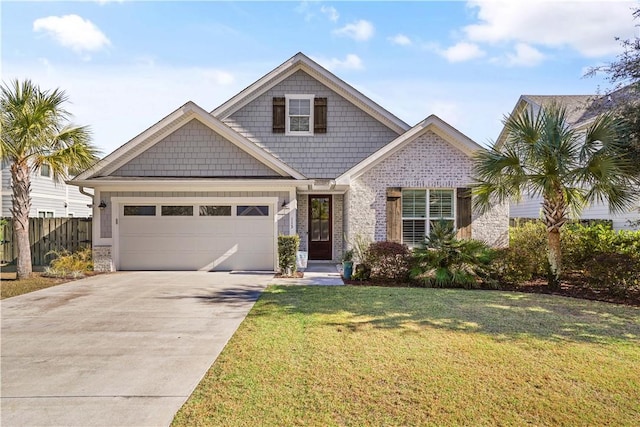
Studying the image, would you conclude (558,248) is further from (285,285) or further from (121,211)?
(121,211)

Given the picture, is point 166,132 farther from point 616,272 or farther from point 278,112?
point 616,272

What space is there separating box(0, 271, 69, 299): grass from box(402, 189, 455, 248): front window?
408 inches

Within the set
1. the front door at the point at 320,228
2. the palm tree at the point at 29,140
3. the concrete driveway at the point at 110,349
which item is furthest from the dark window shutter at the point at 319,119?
the palm tree at the point at 29,140

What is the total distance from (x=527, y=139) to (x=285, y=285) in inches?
286

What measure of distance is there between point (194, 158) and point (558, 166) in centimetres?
1078

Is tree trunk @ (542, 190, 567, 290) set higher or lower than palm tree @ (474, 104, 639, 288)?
lower

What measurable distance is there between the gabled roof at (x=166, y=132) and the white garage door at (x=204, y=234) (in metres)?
1.39

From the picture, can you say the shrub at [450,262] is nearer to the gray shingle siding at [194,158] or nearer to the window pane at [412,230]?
the window pane at [412,230]

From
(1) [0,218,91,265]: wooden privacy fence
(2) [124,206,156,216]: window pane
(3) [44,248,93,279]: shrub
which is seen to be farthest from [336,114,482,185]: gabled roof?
(1) [0,218,91,265]: wooden privacy fence

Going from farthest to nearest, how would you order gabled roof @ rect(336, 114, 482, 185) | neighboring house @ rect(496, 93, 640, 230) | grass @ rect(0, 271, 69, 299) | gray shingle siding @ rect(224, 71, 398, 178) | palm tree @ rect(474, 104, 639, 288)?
neighboring house @ rect(496, 93, 640, 230) → gray shingle siding @ rect(224, 71, 398, 178) → gabled roof @ rect(336, 114, 482, 185) → grass @ rect(0, 271, 69, 299) → palm tree @ rect(474, 104, 639, 288)

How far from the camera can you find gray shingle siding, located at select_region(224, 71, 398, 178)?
15297 millimetres

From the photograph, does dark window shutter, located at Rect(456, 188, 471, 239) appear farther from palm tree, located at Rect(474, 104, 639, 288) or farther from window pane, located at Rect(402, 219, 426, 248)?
palm tree, located at Rect(474, 104, 639, 288)

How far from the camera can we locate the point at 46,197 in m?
21.6

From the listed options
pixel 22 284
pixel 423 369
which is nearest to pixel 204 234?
pixel 22 284
